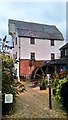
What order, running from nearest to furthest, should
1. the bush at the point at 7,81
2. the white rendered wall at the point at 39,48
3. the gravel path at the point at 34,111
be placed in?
1. the bush at the point at 7,81
2. the gravel path at the point at 34,111
3. the white rendered wall at the point at 39,48

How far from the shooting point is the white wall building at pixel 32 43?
21062mm

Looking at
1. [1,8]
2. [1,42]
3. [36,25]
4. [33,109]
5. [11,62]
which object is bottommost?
[33,109]

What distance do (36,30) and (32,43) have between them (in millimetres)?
1810

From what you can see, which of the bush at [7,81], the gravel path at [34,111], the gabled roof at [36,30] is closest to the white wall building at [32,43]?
the gabled roof at [36,30]

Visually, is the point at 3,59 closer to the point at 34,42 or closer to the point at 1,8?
the point at 1,8

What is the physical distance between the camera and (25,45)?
21203mm

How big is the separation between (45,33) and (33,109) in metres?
16.7

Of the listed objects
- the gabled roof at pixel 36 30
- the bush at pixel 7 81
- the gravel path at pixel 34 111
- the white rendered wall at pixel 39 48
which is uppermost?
the gabled roof at pixel 36 30

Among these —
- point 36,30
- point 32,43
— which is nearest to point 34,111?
point 32,43

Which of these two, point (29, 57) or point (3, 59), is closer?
point (3, 59)

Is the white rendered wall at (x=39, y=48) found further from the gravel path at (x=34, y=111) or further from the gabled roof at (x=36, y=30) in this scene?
the gravel path at (x=34, y=111)

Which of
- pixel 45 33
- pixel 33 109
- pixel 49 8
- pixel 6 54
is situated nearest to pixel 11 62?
pixel 6 54

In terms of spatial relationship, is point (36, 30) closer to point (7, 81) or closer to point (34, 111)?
point (34, 111)

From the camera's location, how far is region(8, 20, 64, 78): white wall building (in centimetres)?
2106
